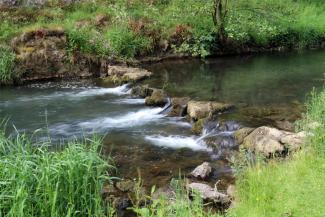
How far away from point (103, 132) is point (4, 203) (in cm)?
644

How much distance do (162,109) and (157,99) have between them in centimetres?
63

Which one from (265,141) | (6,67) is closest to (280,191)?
(265,141)

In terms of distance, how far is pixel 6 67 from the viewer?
19234 millimetres

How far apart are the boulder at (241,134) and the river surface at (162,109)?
726 millimetres

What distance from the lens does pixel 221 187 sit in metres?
8.85

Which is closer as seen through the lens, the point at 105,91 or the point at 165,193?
the point at 165,193

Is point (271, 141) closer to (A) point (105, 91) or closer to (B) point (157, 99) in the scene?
(B) point (157, 99)

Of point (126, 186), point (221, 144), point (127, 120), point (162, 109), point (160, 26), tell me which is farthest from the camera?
point (160, 26)

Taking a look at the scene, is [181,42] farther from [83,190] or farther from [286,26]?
[83,190]

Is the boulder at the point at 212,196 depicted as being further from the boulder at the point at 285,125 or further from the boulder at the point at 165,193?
the boulder at the point at 285,125

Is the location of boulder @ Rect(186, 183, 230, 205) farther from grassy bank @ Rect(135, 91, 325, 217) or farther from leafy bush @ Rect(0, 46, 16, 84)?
leafy bush @ Rect(0, 46, 16, 84)

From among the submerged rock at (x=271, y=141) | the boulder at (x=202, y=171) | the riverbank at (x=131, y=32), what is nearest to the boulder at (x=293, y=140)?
the submerged rock at (x=271, y=141)

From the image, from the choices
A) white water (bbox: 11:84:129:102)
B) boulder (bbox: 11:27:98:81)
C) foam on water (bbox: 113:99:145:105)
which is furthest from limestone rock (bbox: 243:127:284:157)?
boulder (bbox: 11:27:98:81)

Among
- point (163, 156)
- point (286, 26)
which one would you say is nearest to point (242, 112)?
point (163, 156)
